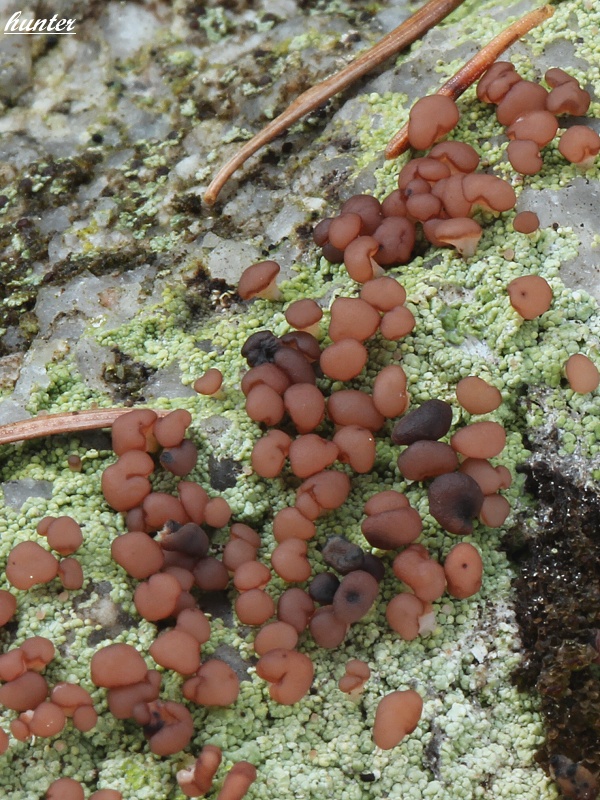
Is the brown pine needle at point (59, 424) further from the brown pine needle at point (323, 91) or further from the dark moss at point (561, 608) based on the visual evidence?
the dark moss at point (561, 608)

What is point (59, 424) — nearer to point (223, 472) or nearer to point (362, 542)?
point (223, 472)

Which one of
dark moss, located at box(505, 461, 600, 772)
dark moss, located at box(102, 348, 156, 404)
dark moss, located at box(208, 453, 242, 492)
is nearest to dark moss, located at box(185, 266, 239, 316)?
dark moss, located at box(102, 348, 156, 404)

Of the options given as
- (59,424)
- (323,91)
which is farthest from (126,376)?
(323,91)

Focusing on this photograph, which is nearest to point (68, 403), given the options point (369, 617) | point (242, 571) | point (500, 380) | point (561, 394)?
point (242, 571)

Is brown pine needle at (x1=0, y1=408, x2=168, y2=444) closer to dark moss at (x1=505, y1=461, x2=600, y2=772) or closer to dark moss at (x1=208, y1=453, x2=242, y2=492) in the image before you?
dark moss at (x1=208, y1=453, x2=242, y2=492)

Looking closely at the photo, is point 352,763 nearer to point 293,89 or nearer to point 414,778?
point 414,778
